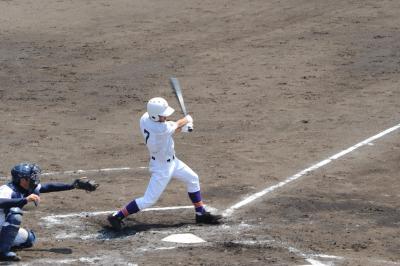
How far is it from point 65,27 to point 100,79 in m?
3.95

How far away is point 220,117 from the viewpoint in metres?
17.6

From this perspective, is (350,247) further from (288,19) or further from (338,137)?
(288,19)

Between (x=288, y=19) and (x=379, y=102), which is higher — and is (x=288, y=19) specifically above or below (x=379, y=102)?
above

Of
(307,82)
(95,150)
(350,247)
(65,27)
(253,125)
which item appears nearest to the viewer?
(350,247)

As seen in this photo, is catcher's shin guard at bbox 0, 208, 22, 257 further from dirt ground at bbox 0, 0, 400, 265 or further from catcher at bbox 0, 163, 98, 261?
dirt ground at bbox 0, 0, 400, 265

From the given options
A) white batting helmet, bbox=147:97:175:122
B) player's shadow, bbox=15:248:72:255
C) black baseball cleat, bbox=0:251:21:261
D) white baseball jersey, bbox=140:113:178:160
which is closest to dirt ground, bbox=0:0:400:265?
player's shadow, bbox=15:248:72:255

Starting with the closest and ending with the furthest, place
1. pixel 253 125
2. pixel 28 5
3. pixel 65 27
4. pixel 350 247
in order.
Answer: pixel 350 247, pixel 253 125, pixel 65 27, pixel 28 5

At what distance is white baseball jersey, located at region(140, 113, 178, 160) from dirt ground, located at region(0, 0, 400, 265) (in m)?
0.95

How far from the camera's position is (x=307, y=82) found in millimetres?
19422

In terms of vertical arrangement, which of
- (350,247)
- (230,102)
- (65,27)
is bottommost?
(350,247)

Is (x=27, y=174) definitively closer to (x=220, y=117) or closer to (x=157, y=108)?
(x=157, y=108)

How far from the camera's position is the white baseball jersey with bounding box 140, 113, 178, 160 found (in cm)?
1168

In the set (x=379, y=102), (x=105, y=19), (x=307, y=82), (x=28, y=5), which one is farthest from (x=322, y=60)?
(x=28, y=5)

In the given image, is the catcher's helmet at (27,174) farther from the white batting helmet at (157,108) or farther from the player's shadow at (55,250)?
the white batting helmet at (157,108)
